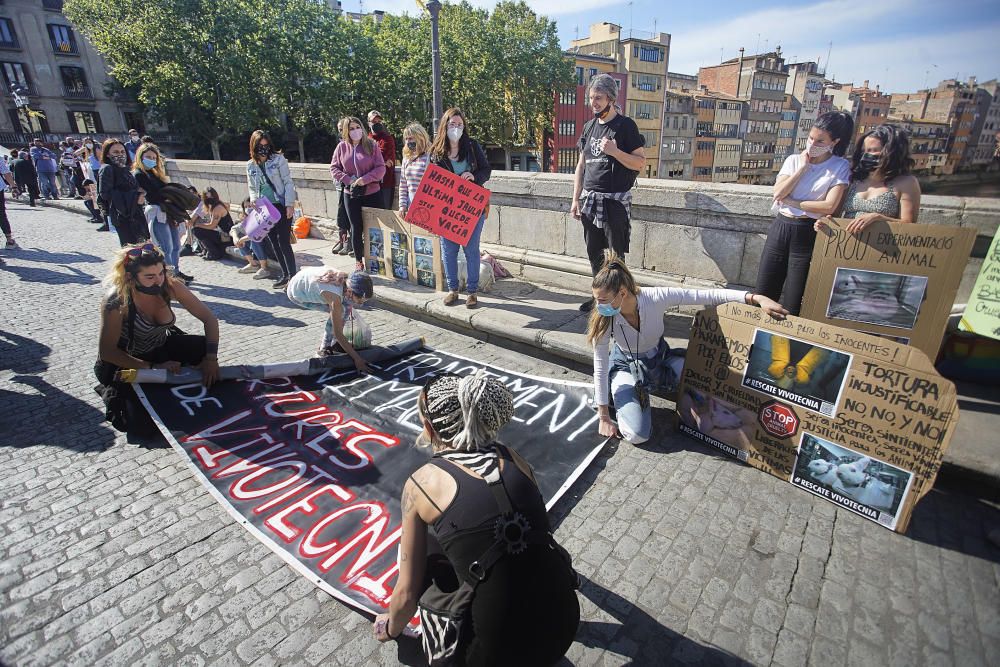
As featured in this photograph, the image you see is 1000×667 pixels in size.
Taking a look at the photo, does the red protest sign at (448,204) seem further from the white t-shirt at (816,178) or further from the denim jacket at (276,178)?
the white t-shirt at (816,178)

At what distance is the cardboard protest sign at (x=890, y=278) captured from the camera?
348 centimetres

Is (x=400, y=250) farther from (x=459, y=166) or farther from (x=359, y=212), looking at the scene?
(x=459, y=166)


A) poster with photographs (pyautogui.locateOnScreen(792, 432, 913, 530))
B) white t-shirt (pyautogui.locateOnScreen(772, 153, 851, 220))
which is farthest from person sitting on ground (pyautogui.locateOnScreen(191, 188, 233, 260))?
poster with photographs (pyautogui.locateOnScreen(792, 432, 913, 530))

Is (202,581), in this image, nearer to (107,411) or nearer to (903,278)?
(107,411)

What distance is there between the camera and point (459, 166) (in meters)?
6.33

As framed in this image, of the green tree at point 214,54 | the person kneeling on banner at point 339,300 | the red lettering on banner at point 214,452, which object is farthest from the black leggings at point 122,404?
the green tree at point 214,54

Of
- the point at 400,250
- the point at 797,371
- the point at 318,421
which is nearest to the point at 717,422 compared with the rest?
the point at 797,371

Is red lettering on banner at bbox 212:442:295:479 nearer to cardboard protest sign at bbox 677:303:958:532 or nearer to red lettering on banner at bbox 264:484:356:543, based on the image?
red lettering on banner at bbox 264:484:356:543

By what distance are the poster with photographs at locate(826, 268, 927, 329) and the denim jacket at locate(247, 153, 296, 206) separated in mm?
6951

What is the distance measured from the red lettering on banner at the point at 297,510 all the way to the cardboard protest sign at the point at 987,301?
456 centimetres

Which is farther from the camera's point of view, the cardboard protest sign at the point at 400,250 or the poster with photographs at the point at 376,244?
the poster with photographs at the point at 376,244

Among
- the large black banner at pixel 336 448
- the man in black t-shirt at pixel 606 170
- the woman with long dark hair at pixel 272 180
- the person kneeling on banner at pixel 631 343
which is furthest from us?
the woman with long dark hair at pixel 272 180

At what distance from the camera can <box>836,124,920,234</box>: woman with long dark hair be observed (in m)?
3.72

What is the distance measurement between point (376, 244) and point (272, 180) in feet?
5.62
